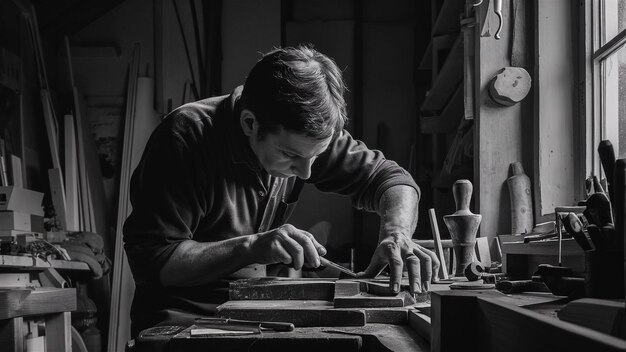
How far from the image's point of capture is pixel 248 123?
2135mm

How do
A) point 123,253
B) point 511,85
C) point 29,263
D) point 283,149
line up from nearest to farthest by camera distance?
1. point 283,149
2. point 511,85
3. point 29,263
4. point 123,253

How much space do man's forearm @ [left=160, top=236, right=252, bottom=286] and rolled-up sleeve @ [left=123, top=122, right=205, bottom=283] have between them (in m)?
0.03

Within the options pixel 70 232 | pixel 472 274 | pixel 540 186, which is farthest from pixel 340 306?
pixel 70 232

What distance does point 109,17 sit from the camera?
6582 mm

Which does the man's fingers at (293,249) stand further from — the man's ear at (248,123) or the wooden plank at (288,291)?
the man's ear at (248,123)

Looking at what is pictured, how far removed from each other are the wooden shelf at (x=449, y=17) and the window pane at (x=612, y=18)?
1411 mm

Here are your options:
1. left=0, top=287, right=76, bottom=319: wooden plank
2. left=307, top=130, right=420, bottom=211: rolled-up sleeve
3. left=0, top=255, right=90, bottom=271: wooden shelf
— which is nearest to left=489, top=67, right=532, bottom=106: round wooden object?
left=307, top=130, right=420, bottom=211: rolled-up sleeve

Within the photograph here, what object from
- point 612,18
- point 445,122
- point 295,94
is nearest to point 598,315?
point 295,94

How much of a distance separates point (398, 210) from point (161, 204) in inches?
30.0

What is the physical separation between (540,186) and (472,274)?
0.80 meters

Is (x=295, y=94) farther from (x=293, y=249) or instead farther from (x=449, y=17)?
(x=449, y=17)

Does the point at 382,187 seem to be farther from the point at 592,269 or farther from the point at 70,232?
the point at 70,232

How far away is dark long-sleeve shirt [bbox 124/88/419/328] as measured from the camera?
6.78ft

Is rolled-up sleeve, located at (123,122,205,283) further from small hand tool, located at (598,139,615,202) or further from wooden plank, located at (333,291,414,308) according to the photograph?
small hand tool, located at (598,139,615,202)
